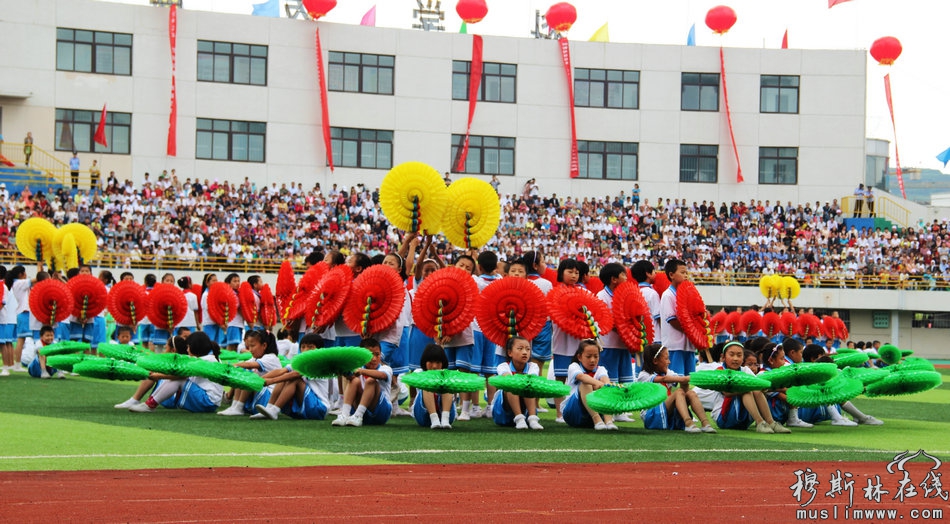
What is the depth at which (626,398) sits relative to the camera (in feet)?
36.7

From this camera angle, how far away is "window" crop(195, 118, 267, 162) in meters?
39.6

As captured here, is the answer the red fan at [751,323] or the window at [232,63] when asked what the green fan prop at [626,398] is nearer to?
the red fan at [751,323]

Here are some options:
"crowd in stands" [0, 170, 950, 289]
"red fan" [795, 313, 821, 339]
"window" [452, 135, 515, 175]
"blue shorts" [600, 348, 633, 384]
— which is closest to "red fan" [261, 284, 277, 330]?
"blue shorts" [600, 348, 633, 384]

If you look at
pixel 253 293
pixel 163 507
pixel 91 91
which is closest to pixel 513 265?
pixel 163 507

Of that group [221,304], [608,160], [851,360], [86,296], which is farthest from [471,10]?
[851,360]

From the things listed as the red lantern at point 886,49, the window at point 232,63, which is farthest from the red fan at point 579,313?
the red lantern at point 886,49

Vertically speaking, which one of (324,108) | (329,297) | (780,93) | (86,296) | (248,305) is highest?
(780,93)

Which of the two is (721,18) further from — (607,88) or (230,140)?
(230,140)

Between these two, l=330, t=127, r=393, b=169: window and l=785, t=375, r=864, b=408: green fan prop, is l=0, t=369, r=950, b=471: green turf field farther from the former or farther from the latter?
l=330, t=127, r=393, b=169: window

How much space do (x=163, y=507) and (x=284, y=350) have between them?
22.5 feet

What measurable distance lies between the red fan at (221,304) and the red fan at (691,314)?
9.66m

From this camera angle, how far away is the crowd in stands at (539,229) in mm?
35375

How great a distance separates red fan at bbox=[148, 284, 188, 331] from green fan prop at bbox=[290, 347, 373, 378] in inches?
314

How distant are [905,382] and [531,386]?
4409 mm
